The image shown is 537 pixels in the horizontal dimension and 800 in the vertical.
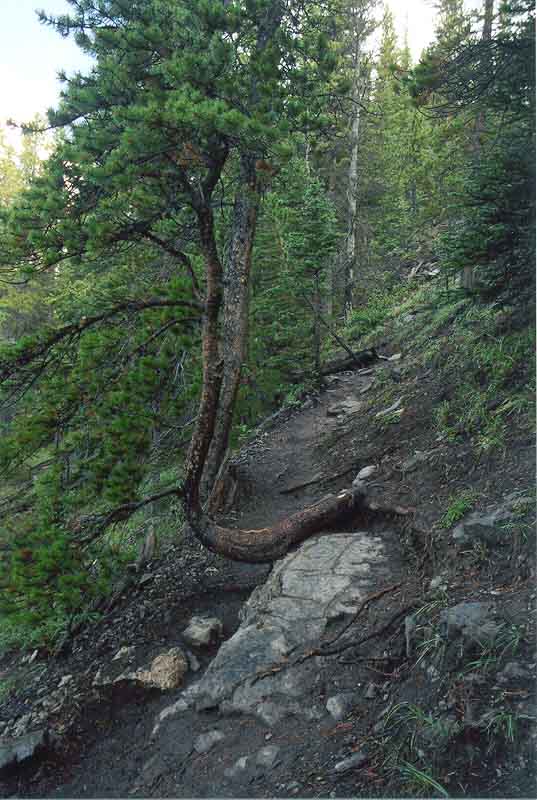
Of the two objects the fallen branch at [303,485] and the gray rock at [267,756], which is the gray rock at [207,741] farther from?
the fallen branch at [303,485]

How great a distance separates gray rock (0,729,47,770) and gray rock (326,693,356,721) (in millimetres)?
3308

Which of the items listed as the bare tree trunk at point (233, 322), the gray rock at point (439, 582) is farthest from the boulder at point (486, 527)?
the bare tree trunk at point (233, 322)

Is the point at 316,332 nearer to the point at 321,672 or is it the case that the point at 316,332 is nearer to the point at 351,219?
the point at 351,219

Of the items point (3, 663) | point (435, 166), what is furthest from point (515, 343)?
point (435, 166)

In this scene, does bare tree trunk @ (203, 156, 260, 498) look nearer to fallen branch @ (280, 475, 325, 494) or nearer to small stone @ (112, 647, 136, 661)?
fallen branch @ (280, 475, 325, 494)

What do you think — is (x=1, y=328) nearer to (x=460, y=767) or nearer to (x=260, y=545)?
(x=260, y=545)

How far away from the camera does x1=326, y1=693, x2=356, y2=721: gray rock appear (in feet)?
12.5

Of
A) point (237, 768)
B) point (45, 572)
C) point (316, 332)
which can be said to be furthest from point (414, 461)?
point (316, 332)

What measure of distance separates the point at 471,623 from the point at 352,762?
1195 mm

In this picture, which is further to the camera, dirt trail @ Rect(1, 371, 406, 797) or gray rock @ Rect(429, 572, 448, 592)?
gray rock @ Rect(429, 572, 448, 592)

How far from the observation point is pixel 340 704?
3883 millimetres

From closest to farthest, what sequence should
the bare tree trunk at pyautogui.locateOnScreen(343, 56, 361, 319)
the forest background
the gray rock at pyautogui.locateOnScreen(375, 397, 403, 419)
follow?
1. the forest background
2. the gray rock at pyautogui.locateOnScreen(375, 397, 403, 419)
3. the bare tree trunk at pyautogui.locateOnScreen(343, 56, 361, 319)

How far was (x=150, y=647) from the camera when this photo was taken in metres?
6.26

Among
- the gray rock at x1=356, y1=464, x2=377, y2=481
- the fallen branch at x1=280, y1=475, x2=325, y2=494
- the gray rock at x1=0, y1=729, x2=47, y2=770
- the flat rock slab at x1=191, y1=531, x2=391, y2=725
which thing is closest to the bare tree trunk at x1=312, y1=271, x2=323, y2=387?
the fallen branch at x1=280, y1=475, x2=325, y2=494
